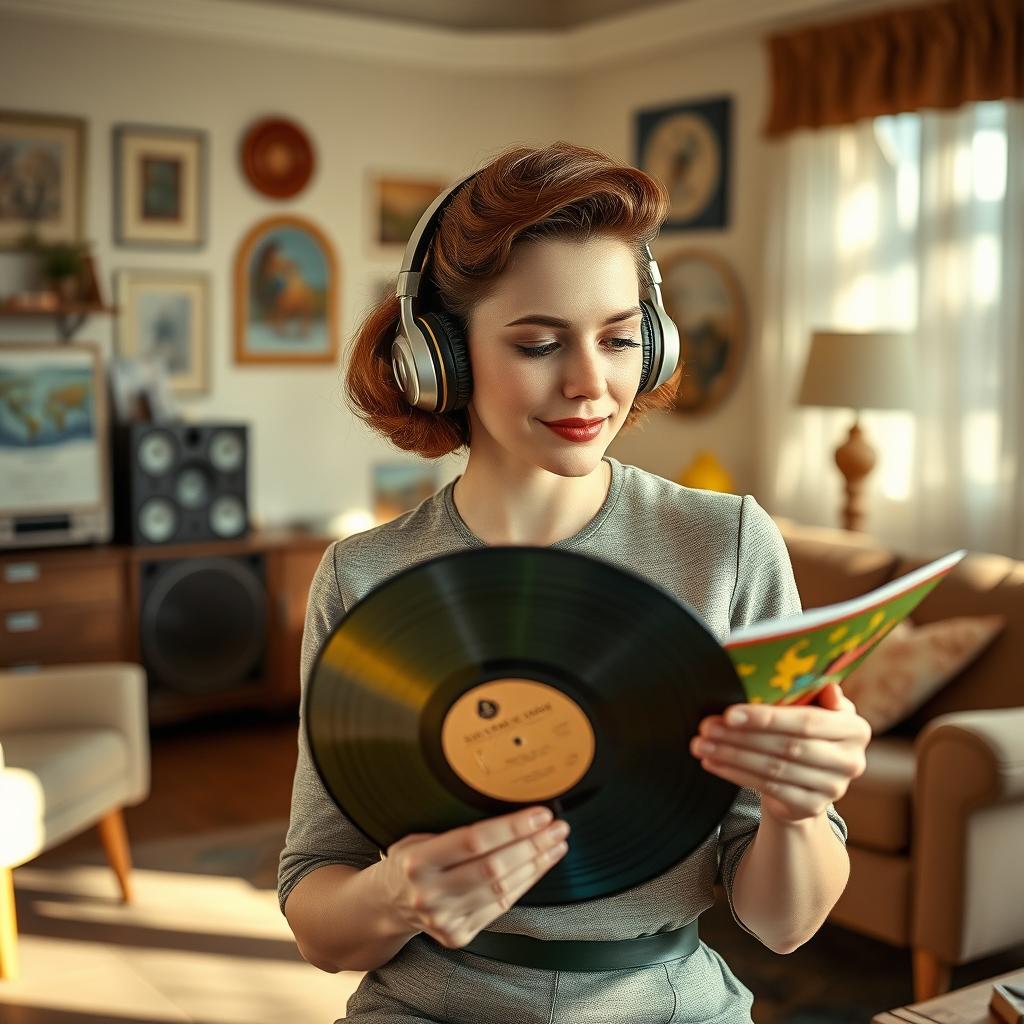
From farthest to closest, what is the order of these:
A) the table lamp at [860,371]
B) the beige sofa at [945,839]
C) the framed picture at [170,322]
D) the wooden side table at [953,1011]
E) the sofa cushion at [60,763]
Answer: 1. the framed picture at [170,322]
2. the table lamp at [860,371]
3. the sofa cushion at [60,763]
4. the beige sofa at [945,839]
5. the wooden side table at [953,1011]

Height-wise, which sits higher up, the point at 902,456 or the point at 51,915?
the point at 902,456

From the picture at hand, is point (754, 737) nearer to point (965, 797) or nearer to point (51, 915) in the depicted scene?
point (965, 797)

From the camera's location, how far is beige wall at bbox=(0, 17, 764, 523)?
500 cm

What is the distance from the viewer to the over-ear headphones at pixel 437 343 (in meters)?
1.25

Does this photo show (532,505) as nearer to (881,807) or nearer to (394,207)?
(881,807)

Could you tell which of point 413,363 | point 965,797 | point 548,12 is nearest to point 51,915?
point 965,797

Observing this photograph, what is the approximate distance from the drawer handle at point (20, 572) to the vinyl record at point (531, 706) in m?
3.82

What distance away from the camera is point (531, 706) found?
2.91 feet

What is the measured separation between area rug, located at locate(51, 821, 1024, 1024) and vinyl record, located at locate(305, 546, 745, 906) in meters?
1.96

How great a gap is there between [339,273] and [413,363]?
14.6 feet

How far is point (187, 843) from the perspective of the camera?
12.5 feet

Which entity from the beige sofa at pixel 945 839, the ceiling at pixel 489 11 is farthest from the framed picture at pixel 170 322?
the beige sofa at pixel 945 839

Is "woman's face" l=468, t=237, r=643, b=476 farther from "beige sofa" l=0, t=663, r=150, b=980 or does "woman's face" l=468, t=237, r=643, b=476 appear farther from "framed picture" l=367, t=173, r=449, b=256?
"framed picture" l=367, t=173, r=449, b=256

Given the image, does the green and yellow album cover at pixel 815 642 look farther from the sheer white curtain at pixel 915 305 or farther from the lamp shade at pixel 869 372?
the sheer white curtain at pixel 915 305
